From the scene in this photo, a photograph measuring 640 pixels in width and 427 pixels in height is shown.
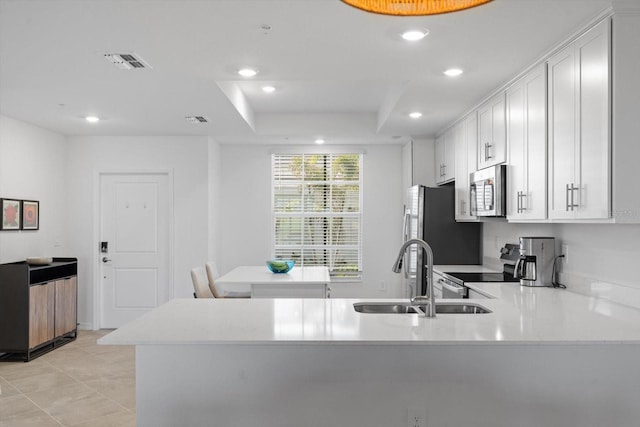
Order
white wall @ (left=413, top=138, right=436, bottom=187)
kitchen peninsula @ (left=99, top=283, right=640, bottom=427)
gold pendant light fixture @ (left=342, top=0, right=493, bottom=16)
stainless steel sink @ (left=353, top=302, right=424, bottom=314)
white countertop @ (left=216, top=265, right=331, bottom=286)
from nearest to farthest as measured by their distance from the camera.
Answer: gold pendant light fixture @ (left=342, top=0, right=493, bottom=16)
kitchen peninsula @ (left=99, top=283, right=640, bottom=427)
stainless steel sink @ (left=353, top=302, right=424, bottom=314)
white countertop @ (left=216, top=265, right=331, bottom=286)
white wall @ (left=413, top=138, right=436, bottom=187)

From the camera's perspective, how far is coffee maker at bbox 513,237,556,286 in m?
3.59

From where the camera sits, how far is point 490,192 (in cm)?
394

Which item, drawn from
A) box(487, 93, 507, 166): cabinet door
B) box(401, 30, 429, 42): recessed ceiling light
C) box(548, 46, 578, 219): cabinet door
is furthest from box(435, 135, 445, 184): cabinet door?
box(401, 30, 429, 42): recessed ceiling light

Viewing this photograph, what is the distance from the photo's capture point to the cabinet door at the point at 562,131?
9.14ft

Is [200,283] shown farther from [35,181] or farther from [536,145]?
[536,145]

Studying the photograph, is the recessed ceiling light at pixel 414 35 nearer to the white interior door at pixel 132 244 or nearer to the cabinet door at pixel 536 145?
the cabinet door at pixel 536 145

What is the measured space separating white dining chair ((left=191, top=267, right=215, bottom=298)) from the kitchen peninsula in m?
2.37

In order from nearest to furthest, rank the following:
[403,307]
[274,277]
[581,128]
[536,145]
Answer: [581,128] < [403,307] < [536,145] < [274,277]

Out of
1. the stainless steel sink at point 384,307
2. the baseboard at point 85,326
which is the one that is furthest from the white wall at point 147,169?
the stainless steel sink at point 384,307

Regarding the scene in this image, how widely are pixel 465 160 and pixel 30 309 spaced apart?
4477mm

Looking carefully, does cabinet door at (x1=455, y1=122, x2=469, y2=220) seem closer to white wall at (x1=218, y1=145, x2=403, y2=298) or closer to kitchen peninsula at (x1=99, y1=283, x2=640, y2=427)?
white wall at (x1=218, y1=145, x2=403, y2=298)

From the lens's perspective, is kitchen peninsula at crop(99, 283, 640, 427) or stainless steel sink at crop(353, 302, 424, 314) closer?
kitchen peninsula at crop(99, 283, 640, 427)

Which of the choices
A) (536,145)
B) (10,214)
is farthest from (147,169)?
(536,145)

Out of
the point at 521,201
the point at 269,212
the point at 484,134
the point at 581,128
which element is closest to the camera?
the point at 581,128
